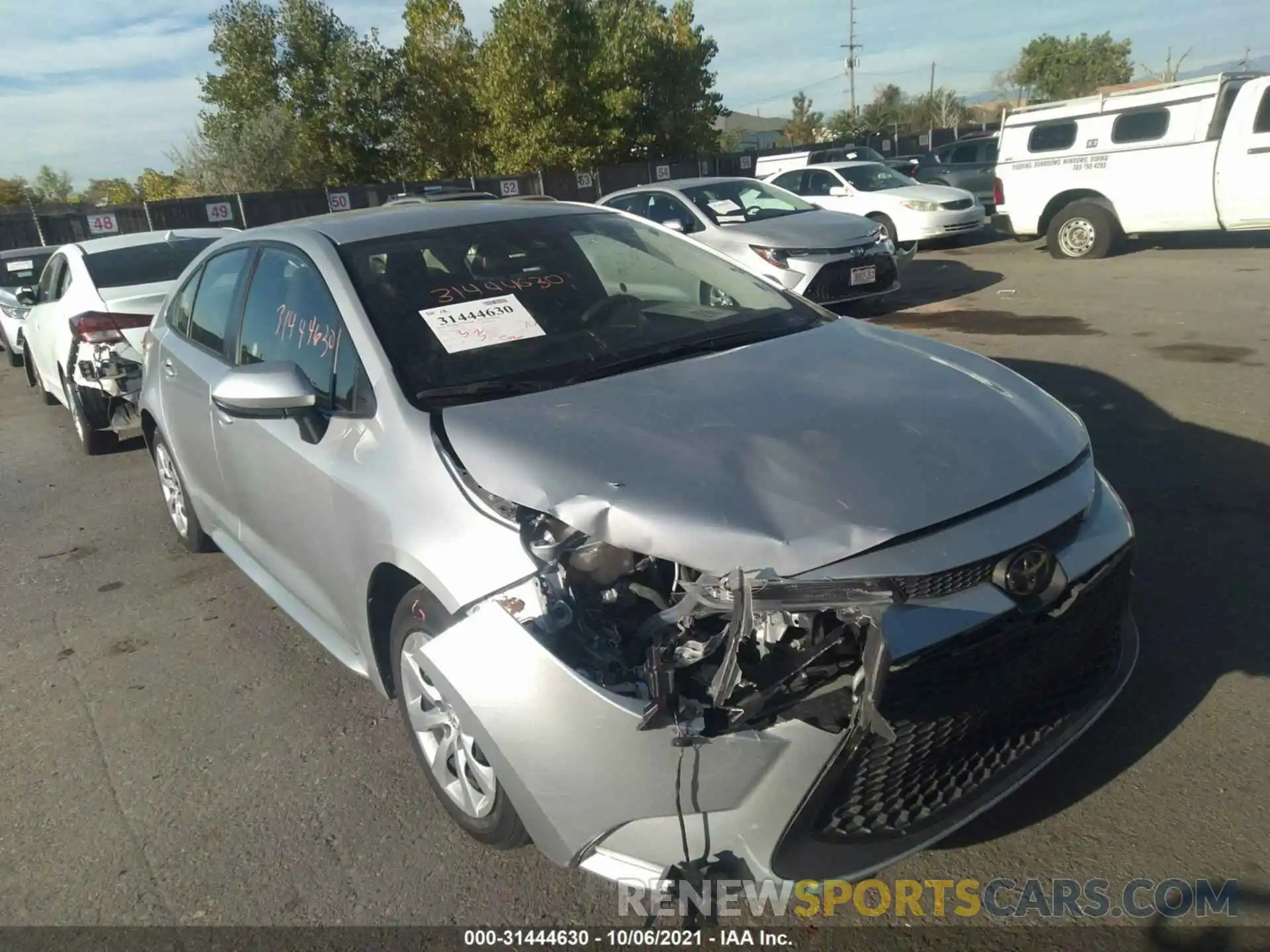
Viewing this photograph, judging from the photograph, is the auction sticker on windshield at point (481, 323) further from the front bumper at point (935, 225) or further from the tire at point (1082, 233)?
the front bumper at point (935, 225)

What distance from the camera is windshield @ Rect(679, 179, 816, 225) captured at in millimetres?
11016

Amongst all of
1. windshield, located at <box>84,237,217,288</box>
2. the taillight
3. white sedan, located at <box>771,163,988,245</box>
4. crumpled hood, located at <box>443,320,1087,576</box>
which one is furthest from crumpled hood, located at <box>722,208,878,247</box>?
crumpled hood, located at <box>443,320,1087,576</box>

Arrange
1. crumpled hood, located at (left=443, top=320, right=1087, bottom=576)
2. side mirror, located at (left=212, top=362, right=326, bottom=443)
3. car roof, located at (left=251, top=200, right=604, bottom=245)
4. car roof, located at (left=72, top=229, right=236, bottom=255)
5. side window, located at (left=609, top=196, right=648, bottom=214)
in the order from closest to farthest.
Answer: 1. crumpled hood, located at (left=443, top=320, right=1087, bottom=576)
2. side mirror, located at (left=212, top=362, right=326, bottom=443)
3. car roof, located at (left=251, top=200, right=604, bottom=245)
4. car roof, located at (left=72, top=229, right=236, bottom=255)
5. side window, located at (left=609, top=196, right=648, bottom=214)

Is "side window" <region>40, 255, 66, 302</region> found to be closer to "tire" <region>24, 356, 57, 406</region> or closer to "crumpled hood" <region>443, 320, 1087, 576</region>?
"tire" <region>24, 356, 57, 406</region>

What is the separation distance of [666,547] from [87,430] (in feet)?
21.8

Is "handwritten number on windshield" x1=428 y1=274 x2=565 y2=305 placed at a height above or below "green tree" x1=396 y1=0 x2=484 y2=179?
below

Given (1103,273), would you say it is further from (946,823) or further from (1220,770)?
(946,823)

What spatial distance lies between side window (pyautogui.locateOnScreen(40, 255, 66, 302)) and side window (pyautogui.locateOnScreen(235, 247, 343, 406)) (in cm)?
520

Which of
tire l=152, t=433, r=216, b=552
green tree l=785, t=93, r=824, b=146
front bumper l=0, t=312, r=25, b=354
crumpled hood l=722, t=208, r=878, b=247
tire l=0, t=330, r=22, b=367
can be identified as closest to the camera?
tire l=152, t=433, r=216, b=552

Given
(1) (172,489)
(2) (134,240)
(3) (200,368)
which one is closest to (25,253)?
(2) (134,240)

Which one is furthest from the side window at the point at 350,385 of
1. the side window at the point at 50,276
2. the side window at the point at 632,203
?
the side window at the point at 632,203

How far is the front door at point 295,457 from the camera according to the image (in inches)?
121

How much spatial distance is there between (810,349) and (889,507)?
113 centimetres

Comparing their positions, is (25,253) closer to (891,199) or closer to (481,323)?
(891,199)
